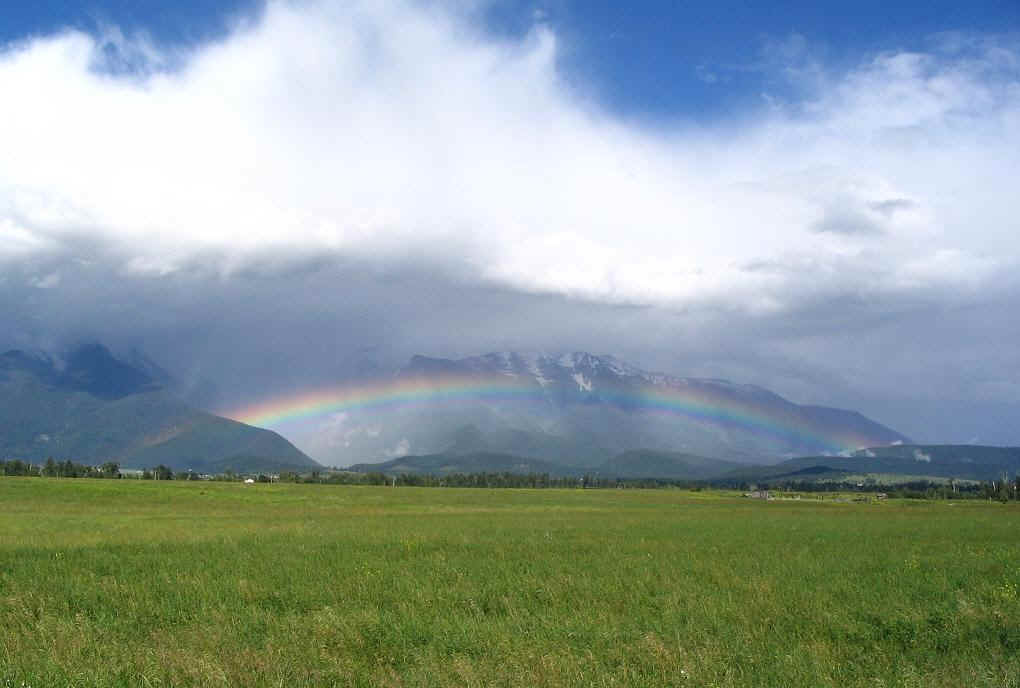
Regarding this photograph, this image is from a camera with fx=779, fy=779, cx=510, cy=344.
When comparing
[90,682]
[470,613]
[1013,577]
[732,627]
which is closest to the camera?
[90,682]

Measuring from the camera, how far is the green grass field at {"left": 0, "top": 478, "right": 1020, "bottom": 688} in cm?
1228

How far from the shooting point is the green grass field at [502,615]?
1228cm

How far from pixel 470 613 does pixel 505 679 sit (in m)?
5.78

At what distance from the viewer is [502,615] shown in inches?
677

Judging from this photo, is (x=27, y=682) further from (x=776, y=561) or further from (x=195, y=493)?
(x=195, y=493)

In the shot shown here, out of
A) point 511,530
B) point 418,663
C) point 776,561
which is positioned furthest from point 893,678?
point 511,530

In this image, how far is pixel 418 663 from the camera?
1298 cm

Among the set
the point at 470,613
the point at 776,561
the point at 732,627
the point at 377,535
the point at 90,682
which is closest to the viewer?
the point at 90,682

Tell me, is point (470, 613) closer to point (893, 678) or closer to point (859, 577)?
point (893, 678)

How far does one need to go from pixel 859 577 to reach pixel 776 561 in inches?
157

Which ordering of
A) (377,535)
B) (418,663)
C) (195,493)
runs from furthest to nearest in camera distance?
(195,493)
(377,535)
(418,663)

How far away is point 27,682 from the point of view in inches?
452

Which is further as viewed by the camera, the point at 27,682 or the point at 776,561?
the point at 776,561

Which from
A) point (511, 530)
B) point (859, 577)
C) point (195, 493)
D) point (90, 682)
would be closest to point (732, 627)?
point (859, 577)
